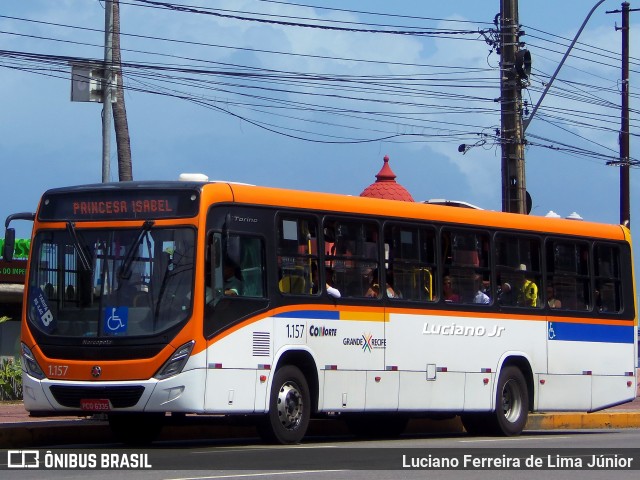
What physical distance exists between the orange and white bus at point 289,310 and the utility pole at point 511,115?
16.4 feet

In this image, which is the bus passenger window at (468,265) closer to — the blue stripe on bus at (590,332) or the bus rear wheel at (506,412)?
the bus rear wheel at (506,412)

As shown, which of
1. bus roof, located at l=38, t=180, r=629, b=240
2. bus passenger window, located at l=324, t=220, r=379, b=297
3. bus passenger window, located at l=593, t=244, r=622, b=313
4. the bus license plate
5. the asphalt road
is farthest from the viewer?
bus passenger window, located at l=593, t=244, r=622, b=313

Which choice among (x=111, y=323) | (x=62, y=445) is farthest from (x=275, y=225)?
(x=62, y=445)

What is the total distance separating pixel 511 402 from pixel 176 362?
682 centimetres

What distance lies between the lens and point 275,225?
17078 mm

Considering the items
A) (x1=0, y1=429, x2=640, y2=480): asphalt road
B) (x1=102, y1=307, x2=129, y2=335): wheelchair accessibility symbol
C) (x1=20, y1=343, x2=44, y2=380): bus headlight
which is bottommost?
(x1=0, y1=429, x2=640, y2=480): asphalt road

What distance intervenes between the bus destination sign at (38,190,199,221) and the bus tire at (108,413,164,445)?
8.09ft

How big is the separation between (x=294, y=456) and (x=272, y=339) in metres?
2.33

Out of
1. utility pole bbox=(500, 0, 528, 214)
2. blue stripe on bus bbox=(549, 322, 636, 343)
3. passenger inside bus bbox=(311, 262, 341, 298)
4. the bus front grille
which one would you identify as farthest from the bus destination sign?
utility pole bbox=(500, 0, 528, 214)

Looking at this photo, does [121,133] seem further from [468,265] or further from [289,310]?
[289,310]

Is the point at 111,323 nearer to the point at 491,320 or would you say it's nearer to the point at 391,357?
the point at 391,357

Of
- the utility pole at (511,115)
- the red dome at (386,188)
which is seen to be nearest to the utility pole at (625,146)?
the red dome at (386,188)

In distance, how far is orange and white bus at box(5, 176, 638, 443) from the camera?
15922 millimetres

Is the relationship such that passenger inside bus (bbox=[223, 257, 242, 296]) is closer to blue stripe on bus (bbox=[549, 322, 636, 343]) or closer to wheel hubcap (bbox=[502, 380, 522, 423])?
wheel hubcap (bbox=[502, 380, 522, 423])
